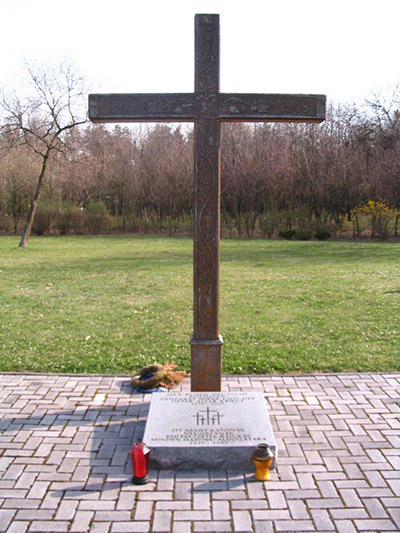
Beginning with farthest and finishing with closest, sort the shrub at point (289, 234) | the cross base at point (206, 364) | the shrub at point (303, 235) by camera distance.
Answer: the shrub at point (289, 234) → the shrub at point (303, 235) → the cross base at point (206, 364)

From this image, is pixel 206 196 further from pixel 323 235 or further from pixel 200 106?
pixel 323 235

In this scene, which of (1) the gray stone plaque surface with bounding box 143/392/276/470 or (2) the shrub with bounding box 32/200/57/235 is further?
(2) the shrub with bounding box 32/200/57/235

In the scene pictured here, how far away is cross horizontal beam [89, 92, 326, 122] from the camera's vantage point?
4594 mm

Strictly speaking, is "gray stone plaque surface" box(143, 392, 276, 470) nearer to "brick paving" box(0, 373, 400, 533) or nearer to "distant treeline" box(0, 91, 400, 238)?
"brick paving" box(0, 373, 400, 533)

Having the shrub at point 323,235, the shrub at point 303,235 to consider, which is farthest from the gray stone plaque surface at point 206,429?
the shrub at point 323,235

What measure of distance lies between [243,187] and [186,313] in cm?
2424

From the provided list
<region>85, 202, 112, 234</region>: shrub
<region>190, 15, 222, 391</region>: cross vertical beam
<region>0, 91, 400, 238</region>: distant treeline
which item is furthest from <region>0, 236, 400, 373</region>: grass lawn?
<region>85, 202, 112, 234</region>: shrub

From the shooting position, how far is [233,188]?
32.9 metres

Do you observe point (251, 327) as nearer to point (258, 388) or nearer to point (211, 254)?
point (258, 388)

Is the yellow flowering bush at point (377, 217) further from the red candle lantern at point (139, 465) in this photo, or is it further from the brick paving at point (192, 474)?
the red candle lantern at point (139, 465)

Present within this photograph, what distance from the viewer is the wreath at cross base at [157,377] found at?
5562 mm

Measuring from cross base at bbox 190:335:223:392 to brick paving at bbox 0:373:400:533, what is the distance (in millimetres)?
628

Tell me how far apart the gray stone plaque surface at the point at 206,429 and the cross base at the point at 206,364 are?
20 centimetres

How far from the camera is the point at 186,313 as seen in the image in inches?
374
